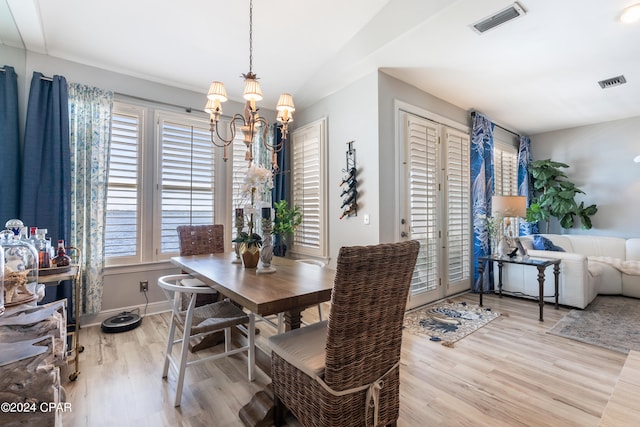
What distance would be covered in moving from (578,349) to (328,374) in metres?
2.51

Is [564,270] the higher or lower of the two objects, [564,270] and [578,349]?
the higher

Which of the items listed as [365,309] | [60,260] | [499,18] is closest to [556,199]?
[499,18]

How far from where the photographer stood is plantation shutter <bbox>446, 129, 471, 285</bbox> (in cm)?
393

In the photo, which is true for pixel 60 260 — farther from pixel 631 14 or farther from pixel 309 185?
pixel 631 14

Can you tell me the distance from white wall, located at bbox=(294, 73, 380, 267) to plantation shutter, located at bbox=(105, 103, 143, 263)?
2.24 m

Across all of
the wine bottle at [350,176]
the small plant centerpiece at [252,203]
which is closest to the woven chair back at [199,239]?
the small plant centerpiece at [252,203]

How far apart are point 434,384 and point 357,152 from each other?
7.65 feet

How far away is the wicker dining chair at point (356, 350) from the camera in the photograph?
3.92ft

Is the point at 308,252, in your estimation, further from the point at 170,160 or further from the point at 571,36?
the point at 571,36

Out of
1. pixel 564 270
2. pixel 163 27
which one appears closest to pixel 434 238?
pixel 564 270

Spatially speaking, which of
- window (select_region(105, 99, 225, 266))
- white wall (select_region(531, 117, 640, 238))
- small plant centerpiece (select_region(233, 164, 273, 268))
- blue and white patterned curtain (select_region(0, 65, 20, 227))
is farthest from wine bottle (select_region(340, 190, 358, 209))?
white wall (select_region(531, 117, 640, 238))

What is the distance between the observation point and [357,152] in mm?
3299

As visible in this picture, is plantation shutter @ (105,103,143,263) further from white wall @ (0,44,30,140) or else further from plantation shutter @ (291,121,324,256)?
plantation shutter @ (291,121,324,256)

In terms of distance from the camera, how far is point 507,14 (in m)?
2.29
